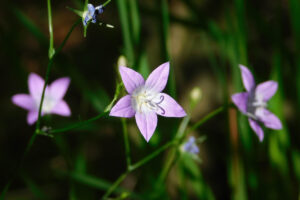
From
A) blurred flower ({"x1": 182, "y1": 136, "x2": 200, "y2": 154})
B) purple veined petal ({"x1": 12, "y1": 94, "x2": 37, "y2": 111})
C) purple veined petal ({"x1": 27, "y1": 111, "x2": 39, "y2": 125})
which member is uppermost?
purple veined petal ({"x1": 12, "y1": 94, "x2": 37, "y2": 111})

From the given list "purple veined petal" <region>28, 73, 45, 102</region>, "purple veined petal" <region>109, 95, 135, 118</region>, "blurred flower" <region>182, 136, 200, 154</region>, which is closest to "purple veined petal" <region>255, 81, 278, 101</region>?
"blurred flower" <region>182, 136, 200, 154</region>

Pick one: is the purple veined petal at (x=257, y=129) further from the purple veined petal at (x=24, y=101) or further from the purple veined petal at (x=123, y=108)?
the purple veined petal at (x=24, y=101)

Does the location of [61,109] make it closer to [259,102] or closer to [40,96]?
[40,96]

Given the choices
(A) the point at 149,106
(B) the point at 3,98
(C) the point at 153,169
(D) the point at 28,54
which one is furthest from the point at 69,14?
(A) the point at 149,106

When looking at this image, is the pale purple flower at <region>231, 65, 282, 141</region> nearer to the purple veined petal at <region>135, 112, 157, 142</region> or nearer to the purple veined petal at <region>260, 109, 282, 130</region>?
the purple veined petal at <region>260, 109, 282, 130</region>

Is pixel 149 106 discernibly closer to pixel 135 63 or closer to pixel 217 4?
pixel 135 63

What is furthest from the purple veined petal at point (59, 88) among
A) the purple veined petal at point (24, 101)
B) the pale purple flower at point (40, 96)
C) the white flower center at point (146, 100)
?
the white flower center at point (146, 100)
